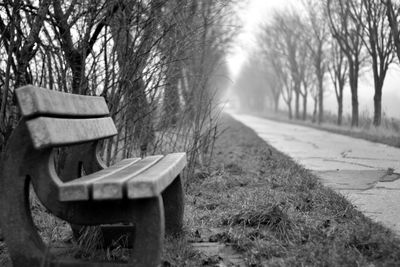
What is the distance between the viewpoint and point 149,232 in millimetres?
1817

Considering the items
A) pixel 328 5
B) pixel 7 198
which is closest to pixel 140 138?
pixel 7 198

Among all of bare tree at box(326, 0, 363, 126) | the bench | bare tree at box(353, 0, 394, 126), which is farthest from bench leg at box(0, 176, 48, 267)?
bare tree at box(326, 0, 363, 126)

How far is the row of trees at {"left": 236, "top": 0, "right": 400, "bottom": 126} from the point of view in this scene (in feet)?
38.2

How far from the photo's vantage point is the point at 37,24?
2756mm

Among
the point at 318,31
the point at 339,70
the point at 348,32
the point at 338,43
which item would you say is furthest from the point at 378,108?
the point at 318,31

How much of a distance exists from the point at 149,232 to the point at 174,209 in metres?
0.73

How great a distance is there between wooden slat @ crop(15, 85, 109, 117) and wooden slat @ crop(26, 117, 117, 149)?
38 mm

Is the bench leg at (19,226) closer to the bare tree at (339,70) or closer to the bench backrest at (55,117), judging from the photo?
the bench backrest at (55,117)

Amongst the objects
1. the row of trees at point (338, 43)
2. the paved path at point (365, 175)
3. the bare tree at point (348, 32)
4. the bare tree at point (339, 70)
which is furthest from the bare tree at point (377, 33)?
the paved path at point (365, 175)

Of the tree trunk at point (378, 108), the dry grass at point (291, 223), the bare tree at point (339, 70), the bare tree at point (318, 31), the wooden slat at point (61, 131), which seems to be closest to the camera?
the wooden slat at point (61, 131)

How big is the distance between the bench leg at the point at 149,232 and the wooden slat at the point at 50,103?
1.85 ft

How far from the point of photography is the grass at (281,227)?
2080 millimetres

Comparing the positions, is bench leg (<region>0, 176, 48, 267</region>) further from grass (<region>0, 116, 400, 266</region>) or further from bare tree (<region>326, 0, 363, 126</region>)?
bare tree (<region>326, 0, 363, 126</region>)

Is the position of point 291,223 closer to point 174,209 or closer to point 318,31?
→ point 174,209
